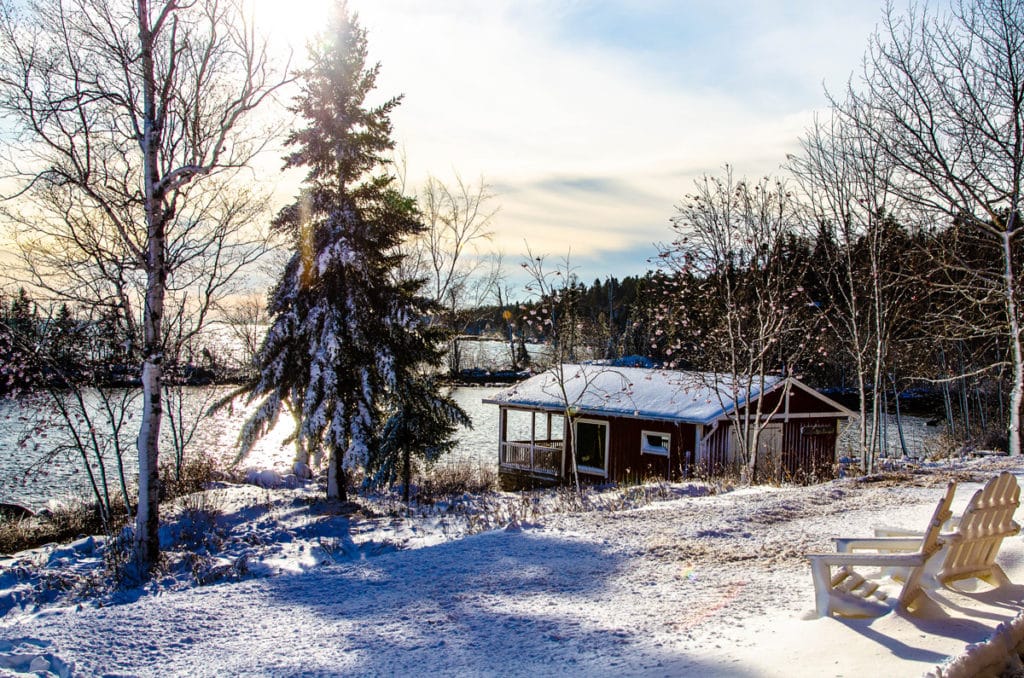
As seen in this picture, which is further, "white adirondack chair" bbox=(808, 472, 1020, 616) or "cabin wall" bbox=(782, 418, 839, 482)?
"cabin wall" bbox=(782, 418, 839, 482)

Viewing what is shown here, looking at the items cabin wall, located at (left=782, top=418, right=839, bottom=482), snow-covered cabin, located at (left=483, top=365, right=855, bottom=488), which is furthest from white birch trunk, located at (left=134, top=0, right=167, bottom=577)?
cabin wall, located at (left=782, top=418, right=839, bottom=482)

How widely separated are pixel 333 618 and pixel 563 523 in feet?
10.9

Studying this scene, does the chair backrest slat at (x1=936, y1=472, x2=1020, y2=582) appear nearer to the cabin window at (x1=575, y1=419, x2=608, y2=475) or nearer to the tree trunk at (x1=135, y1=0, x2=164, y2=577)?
the tree trunk at (x1=135, y1=0, x2=164, y2=577)

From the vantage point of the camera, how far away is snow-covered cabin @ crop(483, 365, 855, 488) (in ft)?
62.5

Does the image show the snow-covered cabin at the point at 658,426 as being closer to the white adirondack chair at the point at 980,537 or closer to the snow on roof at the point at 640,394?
the snow on roof at the point at 640,394

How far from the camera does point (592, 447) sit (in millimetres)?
23359

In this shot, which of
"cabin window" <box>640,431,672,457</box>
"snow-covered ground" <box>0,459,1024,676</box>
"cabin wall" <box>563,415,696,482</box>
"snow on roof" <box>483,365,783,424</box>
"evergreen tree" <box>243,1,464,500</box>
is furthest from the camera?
"cabin window" <box>640,431,672,457</box>

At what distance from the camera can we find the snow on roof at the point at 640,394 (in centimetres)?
1867

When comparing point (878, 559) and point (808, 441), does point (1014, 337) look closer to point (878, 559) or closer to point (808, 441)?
point (808, 441)

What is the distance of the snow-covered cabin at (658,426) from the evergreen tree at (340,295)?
15.2 ft

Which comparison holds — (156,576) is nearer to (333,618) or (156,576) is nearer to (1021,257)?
(333,618)

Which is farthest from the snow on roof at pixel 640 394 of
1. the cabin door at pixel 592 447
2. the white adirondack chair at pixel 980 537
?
the white adirondack chair at pixel 980 537

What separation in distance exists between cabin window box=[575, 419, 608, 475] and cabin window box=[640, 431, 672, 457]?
3.60 ft

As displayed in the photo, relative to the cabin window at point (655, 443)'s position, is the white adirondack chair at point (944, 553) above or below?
above
